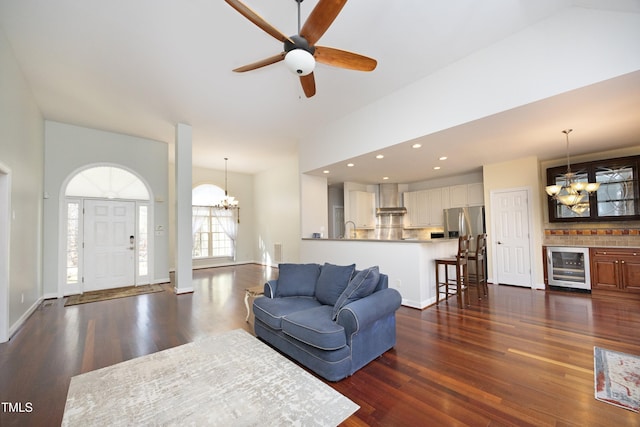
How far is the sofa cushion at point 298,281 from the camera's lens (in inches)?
132

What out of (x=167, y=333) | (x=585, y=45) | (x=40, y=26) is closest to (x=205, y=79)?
(x=40, y=26)

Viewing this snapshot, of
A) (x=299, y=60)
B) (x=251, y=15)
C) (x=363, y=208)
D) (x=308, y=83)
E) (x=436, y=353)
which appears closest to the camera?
(x=251, y=15)

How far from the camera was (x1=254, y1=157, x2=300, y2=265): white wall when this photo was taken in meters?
8.28

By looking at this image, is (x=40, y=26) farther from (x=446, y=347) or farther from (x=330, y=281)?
(x=446, y=347)

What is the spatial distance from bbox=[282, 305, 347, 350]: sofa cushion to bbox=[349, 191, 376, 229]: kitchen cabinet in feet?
16.8

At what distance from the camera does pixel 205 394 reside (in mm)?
2055

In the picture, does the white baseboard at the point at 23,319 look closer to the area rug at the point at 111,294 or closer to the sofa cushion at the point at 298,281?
the area rug at the point at 111,294

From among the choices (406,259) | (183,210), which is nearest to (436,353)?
(406,259)

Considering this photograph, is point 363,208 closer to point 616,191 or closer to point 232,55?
point 616,191

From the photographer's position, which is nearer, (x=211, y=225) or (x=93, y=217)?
(x=93, y=217)

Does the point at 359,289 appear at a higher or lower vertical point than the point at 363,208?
lower

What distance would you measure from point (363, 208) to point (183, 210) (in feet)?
15.7

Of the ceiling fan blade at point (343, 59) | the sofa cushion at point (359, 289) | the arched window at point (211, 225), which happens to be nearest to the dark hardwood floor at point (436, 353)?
the sofa cushion at point (359, 289)

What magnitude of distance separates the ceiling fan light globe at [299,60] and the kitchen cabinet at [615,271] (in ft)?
19.8
